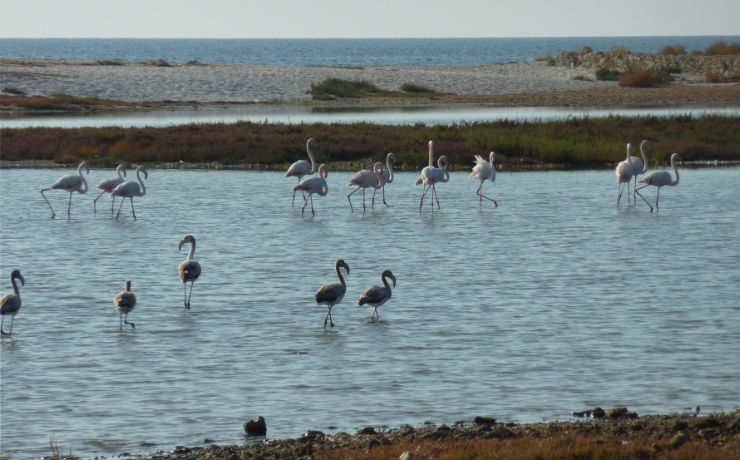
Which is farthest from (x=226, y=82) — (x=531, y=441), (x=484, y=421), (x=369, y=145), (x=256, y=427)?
(x=531, y=441)

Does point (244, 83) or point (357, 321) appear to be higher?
point (244, 83)

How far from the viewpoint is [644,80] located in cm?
7206

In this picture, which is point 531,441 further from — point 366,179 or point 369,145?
point 369,145

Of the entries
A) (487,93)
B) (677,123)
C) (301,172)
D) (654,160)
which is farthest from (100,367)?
(487,93)

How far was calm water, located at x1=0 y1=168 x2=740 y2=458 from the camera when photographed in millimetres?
9719

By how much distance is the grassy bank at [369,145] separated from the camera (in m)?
33.4

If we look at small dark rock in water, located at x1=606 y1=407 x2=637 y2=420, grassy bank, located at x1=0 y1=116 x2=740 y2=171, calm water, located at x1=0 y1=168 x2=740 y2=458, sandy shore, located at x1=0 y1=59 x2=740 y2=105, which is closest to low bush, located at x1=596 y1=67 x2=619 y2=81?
sandy shore, located at x1=0 y1=59 x2=740 y2=105

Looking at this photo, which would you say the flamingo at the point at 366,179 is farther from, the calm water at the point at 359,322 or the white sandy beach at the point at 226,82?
the white sandy beach at the point at 226,82

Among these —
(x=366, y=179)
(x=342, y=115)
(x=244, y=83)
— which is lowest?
(x=366, y=179)

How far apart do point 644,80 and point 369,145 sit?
145 ft

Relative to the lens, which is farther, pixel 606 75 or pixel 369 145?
pixel 606 75

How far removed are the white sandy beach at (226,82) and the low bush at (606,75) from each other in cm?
110

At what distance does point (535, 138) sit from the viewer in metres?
34.5

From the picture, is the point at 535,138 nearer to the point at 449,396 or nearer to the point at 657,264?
the point at 657,264
